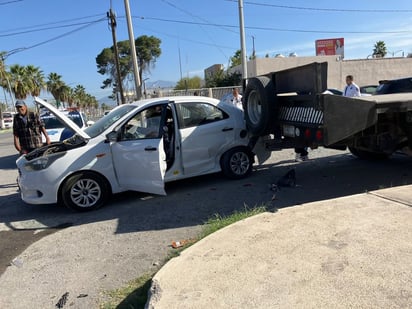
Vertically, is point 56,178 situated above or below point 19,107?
below

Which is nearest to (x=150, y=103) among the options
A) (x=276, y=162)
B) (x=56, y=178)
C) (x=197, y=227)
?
(x=56, y=178)

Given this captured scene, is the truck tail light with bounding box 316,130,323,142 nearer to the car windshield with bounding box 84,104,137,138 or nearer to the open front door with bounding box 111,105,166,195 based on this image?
the open front door with bounding box 111,105,166,195

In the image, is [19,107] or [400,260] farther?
[19,107]

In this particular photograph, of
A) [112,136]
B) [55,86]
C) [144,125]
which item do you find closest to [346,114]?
[144,125]

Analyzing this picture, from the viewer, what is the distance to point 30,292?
3627mm

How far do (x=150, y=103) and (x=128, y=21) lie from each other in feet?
35.1

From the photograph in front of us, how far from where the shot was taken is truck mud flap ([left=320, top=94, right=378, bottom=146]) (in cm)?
503

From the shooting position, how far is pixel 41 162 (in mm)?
5754

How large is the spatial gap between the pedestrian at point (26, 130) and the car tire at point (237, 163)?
358cm

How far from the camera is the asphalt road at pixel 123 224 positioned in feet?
12.4

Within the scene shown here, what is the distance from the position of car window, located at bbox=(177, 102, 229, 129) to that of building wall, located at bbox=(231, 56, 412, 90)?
2520cm

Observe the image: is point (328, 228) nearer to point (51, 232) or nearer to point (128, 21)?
point (51, 232)

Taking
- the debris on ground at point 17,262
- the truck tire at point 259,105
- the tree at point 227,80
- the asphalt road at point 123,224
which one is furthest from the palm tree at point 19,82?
the debris on ground at point 17,262

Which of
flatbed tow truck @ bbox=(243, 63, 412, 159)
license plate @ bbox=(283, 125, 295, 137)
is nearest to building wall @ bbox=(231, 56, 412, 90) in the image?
flatbed tow truck @ bbox=(243, 63, 412, 159)
